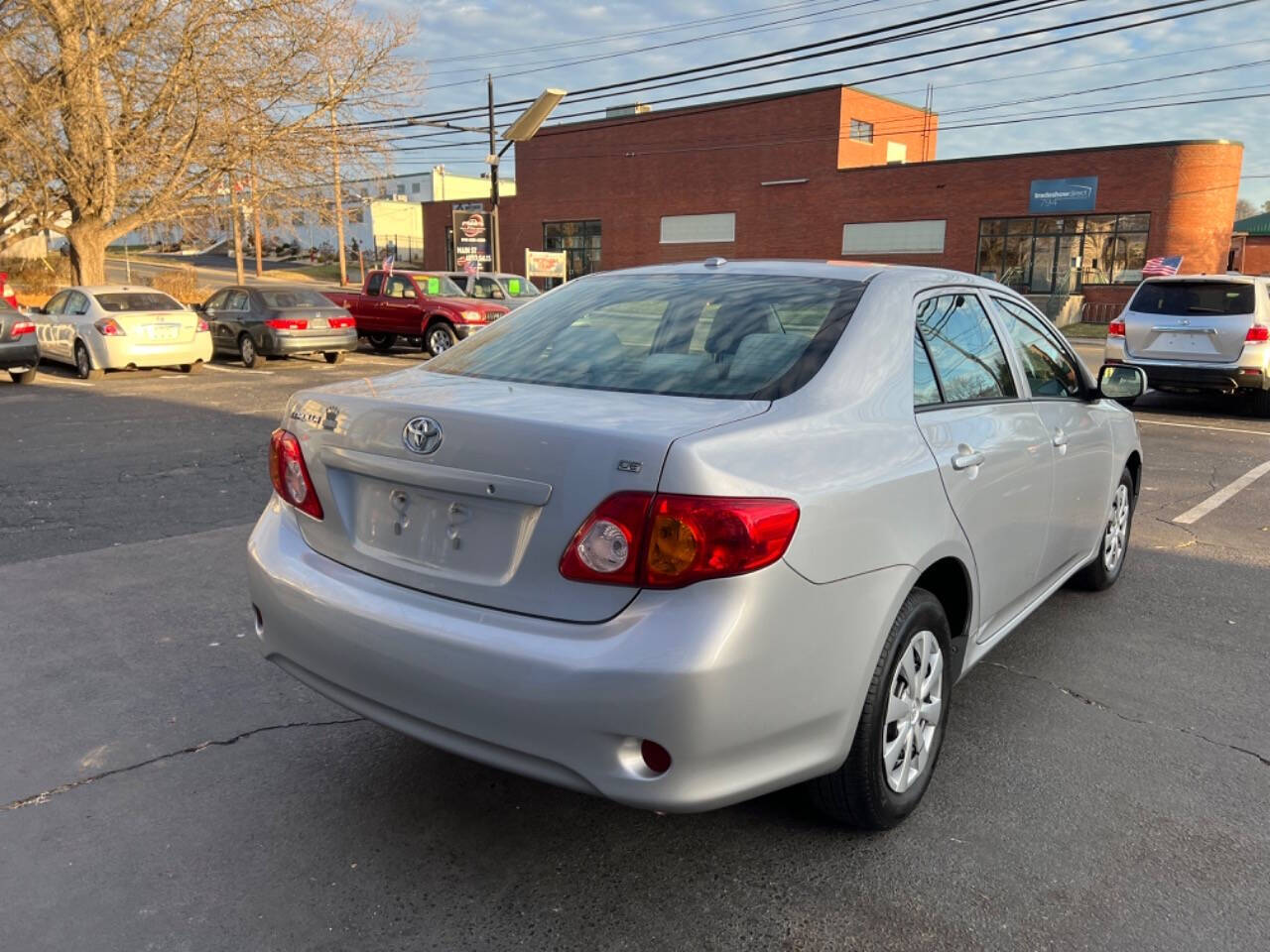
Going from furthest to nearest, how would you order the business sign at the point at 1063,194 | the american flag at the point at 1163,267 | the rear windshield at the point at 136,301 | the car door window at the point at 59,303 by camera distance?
the business sign at the point at 1063,194, the american flag at the point at 1163,267, the car door window at the point at 59,303, the rear windshield at the point at 136,301

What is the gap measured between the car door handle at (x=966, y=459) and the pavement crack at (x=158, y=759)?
6.74 ft

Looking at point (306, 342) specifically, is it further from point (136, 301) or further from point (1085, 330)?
point (1085, 330)

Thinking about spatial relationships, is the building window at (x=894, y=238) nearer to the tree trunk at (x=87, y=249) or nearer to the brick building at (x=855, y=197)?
the brick building at (x=855, y=197)

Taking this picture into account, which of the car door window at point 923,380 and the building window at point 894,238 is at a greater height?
the building window at point 894,238

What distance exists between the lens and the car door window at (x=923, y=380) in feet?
9.91

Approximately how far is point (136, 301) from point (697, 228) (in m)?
34.9

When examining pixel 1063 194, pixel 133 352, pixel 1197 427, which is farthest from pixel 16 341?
pixel 1063 194

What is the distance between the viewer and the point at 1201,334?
11.6 meters

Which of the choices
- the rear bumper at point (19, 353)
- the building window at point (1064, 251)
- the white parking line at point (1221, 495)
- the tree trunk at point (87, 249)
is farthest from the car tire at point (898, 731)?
the building window at point (1064, 251)

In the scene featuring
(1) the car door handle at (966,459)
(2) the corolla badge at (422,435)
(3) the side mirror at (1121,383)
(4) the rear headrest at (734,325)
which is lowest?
(1) the car door handle at (966,459)

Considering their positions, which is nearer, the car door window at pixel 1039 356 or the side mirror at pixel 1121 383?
the car door window at pixel 1039 356

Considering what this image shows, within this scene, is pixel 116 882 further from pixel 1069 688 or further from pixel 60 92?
pixel 60 92

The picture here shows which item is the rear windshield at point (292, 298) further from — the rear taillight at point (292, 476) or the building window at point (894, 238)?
the building window at point (894, 238)

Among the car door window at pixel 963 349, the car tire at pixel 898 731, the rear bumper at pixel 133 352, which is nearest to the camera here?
the car tire at pixel 898 731
